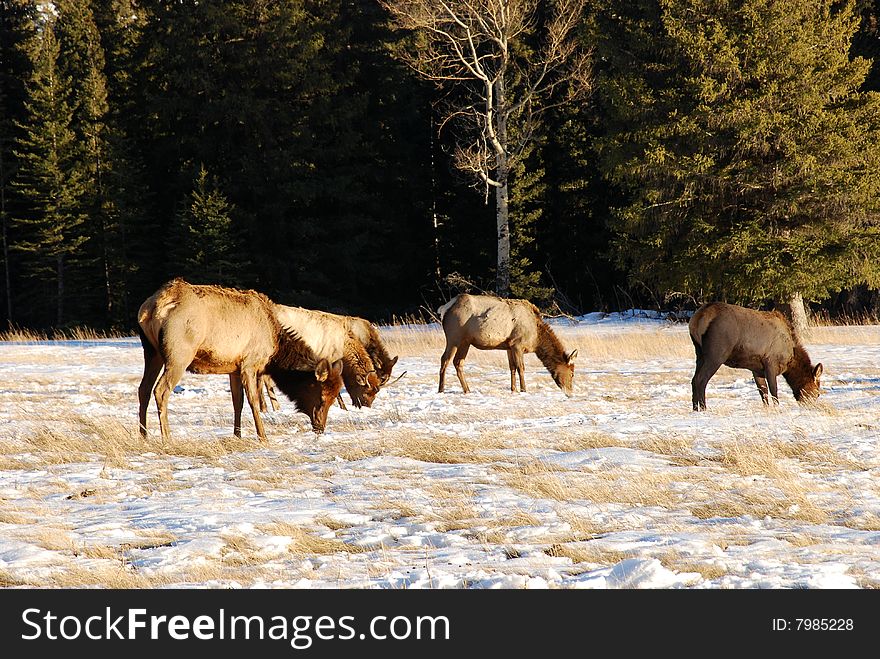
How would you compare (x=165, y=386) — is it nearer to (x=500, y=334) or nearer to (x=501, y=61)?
(x=500, y=334)

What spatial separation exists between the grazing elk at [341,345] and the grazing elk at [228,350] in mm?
230

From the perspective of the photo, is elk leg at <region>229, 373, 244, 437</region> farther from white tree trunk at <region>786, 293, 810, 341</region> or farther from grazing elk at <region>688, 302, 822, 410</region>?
white tree trunk at <region>786, 293, 810, 341</region>

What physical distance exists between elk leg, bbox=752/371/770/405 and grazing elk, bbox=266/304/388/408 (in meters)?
5.33

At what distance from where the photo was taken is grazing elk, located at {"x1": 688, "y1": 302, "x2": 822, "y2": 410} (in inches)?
499

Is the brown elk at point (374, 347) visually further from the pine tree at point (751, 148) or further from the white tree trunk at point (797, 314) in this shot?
the white tree trunk at point (797, 314)

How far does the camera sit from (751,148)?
23.5 m

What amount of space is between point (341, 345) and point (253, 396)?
216 centimetres

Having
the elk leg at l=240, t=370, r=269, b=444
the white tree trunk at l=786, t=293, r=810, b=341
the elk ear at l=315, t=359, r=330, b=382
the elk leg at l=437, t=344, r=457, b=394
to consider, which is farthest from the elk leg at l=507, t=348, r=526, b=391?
the white tree trunk at l=786, t=293, r=810, b=341

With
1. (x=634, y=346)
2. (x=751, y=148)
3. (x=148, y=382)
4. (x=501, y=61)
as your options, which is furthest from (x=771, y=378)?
(x=501, y=61)

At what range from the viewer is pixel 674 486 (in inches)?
291

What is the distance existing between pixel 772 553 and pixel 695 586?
0.84m

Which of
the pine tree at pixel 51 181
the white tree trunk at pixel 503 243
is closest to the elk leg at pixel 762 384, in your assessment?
the white tree trunk at pixel 503 243

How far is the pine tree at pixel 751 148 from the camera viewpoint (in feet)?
74.4
